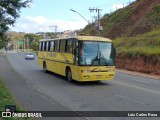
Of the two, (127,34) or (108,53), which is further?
(127,34)

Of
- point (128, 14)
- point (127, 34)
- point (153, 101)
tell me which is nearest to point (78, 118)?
point (153, 101)

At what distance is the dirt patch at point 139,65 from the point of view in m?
33.8

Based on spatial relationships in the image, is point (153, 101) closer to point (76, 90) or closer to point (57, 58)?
point (76, 90)

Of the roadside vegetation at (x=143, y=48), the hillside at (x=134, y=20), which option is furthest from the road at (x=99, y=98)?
the hillside at (x=134, y=20)

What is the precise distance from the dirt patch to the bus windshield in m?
13.0

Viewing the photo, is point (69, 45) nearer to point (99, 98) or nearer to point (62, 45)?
point (62, 45)

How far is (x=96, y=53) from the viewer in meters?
20.2

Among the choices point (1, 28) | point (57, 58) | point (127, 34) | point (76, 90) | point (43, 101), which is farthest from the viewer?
point (127, 34)

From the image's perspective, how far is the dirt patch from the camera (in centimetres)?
3384

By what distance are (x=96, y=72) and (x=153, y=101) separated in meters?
6.23

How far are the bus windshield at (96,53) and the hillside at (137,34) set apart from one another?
13.0 meters

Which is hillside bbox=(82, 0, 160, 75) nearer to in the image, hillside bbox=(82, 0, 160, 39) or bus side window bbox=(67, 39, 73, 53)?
hillside bbox=(82, 0, 160, 39)

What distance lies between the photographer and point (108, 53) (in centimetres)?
2052

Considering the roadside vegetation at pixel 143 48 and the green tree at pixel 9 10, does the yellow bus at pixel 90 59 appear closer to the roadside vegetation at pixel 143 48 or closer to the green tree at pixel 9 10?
the green tree at pixel 9 10
